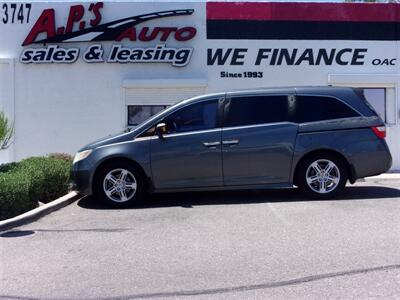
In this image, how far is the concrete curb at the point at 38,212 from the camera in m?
7.84

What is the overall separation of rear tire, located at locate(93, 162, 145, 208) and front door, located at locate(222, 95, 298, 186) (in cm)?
144

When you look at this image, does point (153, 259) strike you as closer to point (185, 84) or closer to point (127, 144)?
point (127, 144)

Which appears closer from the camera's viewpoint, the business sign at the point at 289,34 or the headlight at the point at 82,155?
the headlight at the point at 82,155

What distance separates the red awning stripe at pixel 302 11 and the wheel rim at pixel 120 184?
6.25 meters

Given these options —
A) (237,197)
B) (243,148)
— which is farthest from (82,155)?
(237,197)

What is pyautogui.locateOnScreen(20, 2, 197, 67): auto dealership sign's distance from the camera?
14.0 meters

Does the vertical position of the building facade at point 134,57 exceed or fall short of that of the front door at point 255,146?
it exceeds it

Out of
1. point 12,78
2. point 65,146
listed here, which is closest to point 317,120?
point 65,146

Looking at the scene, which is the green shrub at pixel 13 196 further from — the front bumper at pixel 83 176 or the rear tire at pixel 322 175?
the rear tire at pixel 322 175

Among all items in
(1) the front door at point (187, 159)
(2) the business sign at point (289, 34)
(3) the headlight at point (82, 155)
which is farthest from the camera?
(2) the business sign at point (289, 34)

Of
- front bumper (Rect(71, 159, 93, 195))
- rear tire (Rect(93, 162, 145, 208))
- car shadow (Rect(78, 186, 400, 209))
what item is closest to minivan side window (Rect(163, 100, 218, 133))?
rear tire (Rect(93, 162, 145, 208))

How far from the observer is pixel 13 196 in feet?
26.8

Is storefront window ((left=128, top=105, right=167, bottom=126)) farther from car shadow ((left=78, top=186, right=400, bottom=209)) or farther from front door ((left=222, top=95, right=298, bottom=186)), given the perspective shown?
front door ((left=222, top=95, right=298, bottom=186))

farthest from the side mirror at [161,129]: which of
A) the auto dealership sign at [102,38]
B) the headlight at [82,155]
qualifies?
the auto dealership sign at [102,38]
